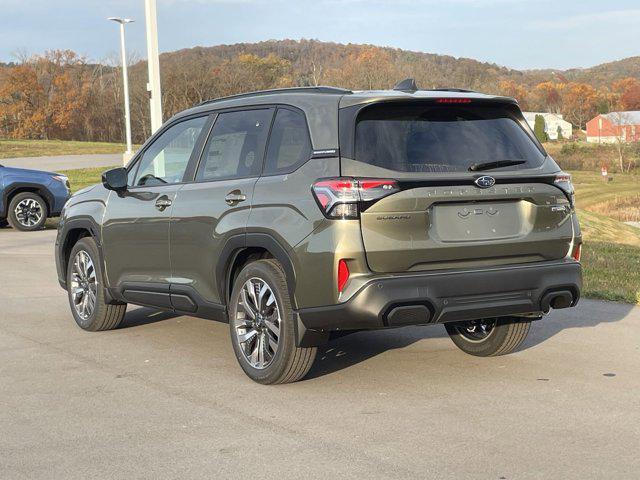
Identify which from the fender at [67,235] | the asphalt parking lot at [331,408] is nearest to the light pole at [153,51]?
the fender at [67,235]

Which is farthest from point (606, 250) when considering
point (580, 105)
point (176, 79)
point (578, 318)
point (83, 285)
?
point (580, 105)

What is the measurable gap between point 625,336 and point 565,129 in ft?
570

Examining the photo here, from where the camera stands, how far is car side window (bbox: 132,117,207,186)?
687 centimetres

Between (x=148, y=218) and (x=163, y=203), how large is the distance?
25cm

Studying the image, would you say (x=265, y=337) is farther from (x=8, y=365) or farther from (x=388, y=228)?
(x=8, y=365)

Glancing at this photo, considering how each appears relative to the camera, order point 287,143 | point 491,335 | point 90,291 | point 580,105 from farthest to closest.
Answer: point 580,105
point 90,291
point 491,335
point 287,143

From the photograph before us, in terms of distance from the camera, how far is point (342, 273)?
17.2ft

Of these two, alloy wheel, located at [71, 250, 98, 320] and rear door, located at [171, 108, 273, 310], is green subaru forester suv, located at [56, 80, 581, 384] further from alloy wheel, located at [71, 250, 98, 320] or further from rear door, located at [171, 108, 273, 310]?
alloy wheel, located at [71, 250, 98, 320]

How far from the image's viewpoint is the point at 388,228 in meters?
5.27

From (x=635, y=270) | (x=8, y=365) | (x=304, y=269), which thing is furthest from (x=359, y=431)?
(x=635, y=270)

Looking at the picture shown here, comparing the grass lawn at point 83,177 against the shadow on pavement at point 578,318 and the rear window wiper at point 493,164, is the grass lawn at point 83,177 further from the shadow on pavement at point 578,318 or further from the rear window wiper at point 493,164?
the rear window wiper at point 493,164

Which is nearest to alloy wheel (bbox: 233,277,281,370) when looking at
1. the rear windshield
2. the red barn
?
the rear windshield

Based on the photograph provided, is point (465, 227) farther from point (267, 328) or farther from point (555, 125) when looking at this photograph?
point (555, 125)

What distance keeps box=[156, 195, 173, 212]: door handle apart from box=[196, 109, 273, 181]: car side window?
35 centimetres
